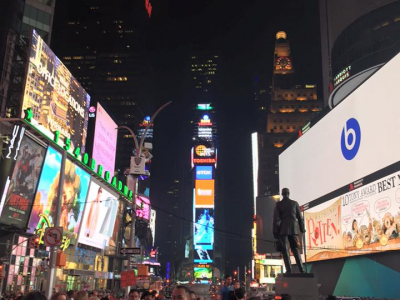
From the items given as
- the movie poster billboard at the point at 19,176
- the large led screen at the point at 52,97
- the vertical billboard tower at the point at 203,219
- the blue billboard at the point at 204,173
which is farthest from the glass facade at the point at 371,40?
the blue billboard at the point at 204,173

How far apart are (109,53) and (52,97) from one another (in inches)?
4628

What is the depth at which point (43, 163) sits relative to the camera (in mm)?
38625

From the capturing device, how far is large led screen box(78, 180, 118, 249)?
5294 cm

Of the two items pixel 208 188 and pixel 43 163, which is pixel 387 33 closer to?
pixel 43 163

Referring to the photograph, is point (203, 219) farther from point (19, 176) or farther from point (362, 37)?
point (19, 176)

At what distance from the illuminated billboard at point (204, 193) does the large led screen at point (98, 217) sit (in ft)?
227

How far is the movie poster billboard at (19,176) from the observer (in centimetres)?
3375

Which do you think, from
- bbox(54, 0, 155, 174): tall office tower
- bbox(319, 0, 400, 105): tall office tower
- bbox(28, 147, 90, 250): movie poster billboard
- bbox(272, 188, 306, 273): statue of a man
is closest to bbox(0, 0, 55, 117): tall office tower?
bbox(28, 147, 90, 250): movie poster billboard

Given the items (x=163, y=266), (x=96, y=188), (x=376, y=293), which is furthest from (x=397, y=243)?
(x=163, y=266)

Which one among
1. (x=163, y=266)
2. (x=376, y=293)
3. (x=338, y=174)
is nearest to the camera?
(x=376, y=293)

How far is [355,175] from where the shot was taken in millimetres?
27922

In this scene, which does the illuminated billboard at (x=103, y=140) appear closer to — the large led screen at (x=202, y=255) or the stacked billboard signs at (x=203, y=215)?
the stacked billboard signs at (x=203, y=215)

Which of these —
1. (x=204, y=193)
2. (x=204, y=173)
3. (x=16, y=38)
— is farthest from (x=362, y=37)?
(x=204, y=173)

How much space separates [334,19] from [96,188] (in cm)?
3763
